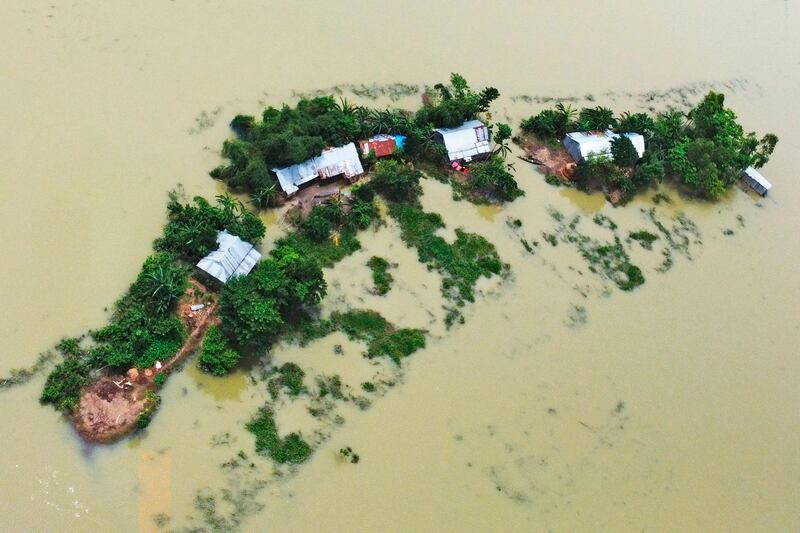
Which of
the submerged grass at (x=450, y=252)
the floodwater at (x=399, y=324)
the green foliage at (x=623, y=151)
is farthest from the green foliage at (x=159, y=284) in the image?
the green foliage at (x=623, y=151)

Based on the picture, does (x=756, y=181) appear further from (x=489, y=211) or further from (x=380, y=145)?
(x=380, y=145)

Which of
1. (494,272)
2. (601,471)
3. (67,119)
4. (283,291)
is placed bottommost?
(601,471)

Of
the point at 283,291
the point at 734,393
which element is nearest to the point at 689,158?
the point at 734,393

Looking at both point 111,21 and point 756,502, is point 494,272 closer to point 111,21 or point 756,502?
point 756,502

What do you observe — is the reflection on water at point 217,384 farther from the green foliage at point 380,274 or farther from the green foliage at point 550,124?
the green foliage at point 550,124

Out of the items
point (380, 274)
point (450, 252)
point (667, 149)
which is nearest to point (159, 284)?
point (380, 274)

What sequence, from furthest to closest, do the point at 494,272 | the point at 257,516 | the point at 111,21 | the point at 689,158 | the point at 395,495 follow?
1. the point at 689,158
2. the point at 111,21
3. the point at 494,272
4. the point at 395,495
5. the point at 257,516

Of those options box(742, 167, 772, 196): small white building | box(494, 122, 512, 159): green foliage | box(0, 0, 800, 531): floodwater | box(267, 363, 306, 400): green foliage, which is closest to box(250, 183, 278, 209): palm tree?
box(0, 0, 800, 531): floodwater
